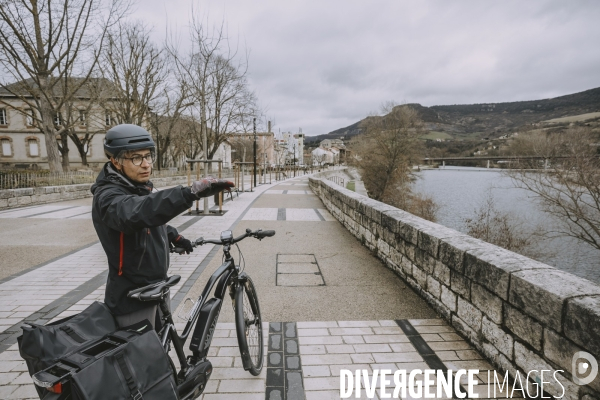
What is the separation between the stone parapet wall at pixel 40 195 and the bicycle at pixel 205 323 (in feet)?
31.8

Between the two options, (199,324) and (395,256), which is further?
(395,256)

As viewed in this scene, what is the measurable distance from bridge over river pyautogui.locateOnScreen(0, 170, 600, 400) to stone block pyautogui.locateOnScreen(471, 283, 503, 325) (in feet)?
0.03

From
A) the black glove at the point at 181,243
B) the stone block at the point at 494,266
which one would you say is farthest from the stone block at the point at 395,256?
the black glove at the point at 181,243

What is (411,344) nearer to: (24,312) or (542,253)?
(24,312)

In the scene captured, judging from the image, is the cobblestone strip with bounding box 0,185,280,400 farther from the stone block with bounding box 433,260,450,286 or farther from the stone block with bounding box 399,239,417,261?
the stone block with bounding box 399,239,417,261

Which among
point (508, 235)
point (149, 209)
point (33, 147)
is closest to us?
point (149, 209)

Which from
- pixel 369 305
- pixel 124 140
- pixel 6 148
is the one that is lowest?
pixel 369 305

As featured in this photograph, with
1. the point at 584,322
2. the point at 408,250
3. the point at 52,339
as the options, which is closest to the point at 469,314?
the point at 584,322

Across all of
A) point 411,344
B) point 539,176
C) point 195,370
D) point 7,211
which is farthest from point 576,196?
point 7,211

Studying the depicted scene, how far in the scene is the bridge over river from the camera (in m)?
2.31

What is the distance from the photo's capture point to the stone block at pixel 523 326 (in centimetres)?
227

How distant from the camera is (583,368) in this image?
6.35 feet

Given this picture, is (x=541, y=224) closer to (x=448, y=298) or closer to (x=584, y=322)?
(x=448, y=298)

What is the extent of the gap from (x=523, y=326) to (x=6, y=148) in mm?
50860
